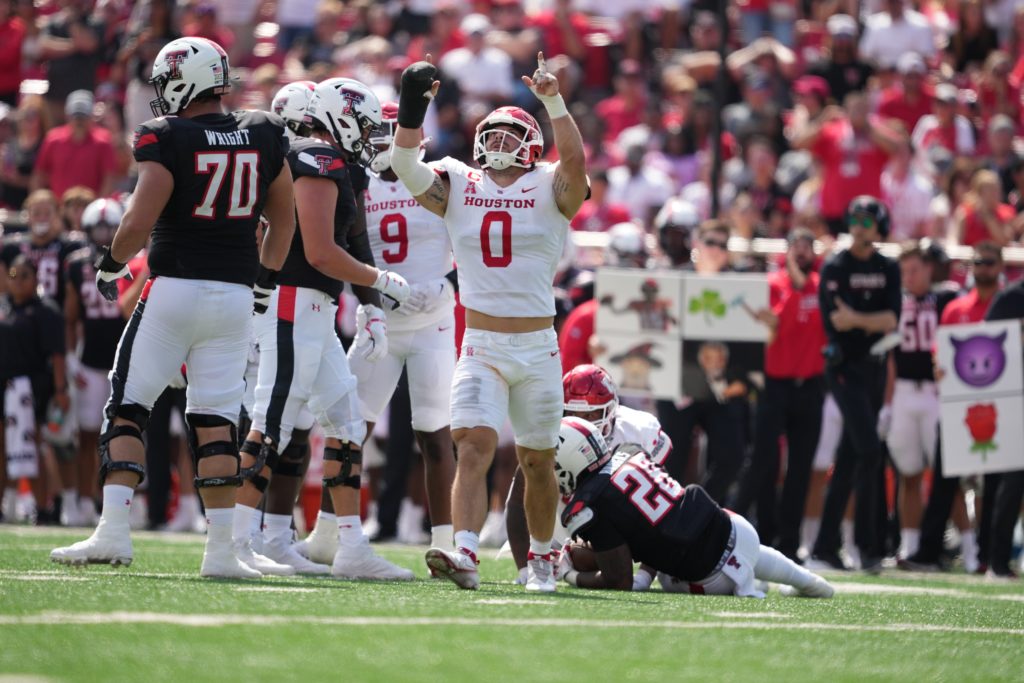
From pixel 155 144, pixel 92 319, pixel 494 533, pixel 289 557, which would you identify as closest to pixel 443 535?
pixel 289 557

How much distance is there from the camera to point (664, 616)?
21.2 feet

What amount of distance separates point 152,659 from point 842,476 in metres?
7.23

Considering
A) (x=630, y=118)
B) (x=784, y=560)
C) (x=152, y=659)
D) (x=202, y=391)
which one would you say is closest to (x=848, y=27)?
(x=630, y=118)

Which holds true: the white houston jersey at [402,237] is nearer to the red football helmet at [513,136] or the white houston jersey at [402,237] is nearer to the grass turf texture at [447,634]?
the red football helmet at [513,136]

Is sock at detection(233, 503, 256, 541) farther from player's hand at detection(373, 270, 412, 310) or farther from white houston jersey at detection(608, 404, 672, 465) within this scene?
white houston jersey at detection(608, 404, 672, 465)

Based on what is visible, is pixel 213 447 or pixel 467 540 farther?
pixel 467 540

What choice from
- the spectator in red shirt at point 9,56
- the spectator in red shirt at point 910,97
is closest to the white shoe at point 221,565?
the spectator in red shirt at point 910,97

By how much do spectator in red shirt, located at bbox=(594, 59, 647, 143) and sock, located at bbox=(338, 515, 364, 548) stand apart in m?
10.5

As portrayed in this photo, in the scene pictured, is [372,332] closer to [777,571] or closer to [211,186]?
[211,186]

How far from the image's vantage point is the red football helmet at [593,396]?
8.04 m

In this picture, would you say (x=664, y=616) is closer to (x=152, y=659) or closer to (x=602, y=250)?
(x=152, y=659)

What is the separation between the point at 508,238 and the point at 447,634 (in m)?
2.38

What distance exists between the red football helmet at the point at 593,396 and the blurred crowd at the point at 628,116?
352 centimetres

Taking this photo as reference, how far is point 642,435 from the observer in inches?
329
